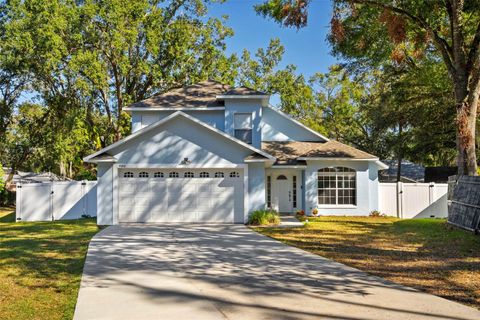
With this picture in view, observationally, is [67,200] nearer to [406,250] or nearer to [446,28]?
[406,250]

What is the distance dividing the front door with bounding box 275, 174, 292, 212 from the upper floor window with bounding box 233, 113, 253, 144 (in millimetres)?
3221

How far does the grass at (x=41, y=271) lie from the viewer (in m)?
6.73

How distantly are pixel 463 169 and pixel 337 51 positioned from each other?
783 cm

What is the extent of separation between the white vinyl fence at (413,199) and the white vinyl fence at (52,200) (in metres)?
15.0

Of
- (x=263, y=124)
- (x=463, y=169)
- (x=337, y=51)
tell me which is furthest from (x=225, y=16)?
(x=463, y=169)

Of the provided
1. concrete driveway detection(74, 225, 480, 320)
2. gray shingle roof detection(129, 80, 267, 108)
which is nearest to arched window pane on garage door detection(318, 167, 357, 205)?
gray shingle roof detection(129, 80, 267, 108)

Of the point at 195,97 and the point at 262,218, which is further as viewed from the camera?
the point at 195,97

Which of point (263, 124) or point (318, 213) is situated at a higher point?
point (263, 124)

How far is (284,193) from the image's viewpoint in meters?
24.2

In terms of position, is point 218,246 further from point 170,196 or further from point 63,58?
point 63,58

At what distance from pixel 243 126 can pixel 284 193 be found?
444cm

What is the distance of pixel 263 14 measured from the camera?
67.9 feet

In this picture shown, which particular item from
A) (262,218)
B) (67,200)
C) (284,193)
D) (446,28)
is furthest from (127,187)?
(446,28)

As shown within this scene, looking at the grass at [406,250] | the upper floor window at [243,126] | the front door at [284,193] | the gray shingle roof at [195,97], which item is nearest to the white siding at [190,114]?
the gray shingle roof at [195,97]
